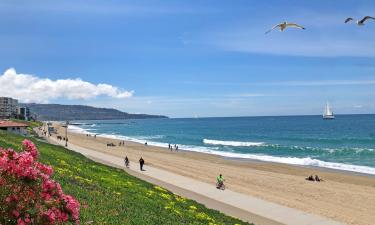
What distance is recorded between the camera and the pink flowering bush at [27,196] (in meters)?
5.91

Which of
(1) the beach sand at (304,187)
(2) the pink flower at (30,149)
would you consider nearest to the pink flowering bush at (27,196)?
(2) the pink flower at (30,149)

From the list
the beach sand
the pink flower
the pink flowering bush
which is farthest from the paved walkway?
the pink flowering bush

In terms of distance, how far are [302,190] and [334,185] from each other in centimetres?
509

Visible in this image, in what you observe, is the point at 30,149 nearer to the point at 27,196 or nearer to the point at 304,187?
the point at 27,196

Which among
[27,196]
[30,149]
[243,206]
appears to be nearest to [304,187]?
[243,206]

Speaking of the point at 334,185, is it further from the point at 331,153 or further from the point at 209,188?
the point at 331,153

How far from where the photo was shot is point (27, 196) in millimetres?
6000

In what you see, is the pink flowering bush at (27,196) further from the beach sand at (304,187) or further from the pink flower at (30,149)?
the beach sand at (304,187)

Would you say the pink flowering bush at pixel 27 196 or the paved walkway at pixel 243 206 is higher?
the pink flowering bush at pixel 27 196

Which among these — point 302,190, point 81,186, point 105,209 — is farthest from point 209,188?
point 105,209

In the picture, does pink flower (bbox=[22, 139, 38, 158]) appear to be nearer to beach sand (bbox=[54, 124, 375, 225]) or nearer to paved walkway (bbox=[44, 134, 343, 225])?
paved walkway (bbox=[44, 134, 343, 225])

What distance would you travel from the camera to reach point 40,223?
19.7 feet

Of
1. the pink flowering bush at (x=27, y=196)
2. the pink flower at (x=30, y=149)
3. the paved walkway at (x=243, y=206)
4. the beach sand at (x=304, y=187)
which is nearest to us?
the pink flowering bush at (x=27, y=196)

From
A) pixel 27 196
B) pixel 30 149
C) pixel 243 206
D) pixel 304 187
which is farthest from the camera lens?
pixel 304 187
